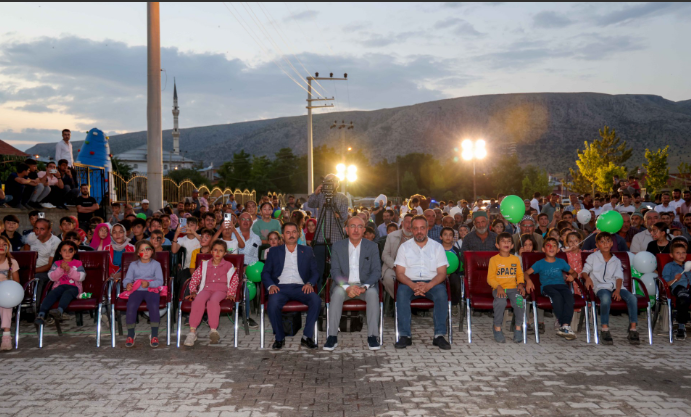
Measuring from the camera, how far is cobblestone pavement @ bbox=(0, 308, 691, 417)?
4.72 m

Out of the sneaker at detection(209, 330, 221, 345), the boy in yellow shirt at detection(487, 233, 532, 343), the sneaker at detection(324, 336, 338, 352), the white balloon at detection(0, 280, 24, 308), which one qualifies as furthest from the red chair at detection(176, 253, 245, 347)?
the boy in yellow shirt at detection(487, 233, 532, 343)

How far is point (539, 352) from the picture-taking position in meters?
6.66

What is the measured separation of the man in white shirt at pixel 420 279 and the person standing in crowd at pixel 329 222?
4.96ft

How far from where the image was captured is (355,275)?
7473 millimetres

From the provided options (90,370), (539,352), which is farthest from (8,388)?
(539,352)

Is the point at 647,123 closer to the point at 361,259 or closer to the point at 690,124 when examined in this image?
the point at 690,124

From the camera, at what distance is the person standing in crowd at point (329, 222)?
867 cm

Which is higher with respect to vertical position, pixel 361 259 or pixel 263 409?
pixel 361 259

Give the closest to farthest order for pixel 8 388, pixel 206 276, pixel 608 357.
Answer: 1. pixel 8 388
2. pixel 608 357
3. pixel 206 276

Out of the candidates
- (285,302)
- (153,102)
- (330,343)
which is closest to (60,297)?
(285,302)

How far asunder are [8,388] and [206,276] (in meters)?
2.69

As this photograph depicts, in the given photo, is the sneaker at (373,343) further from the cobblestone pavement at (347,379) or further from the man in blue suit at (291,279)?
the man in blue suit at (291,279)

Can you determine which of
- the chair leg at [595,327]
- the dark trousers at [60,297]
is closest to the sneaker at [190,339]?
the dark trousers at [60,297]

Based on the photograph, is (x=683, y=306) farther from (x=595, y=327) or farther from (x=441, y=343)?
(x=441, y=343)
